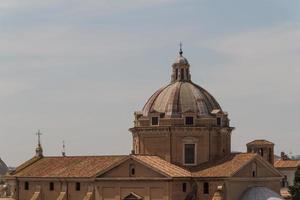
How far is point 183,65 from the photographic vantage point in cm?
6650

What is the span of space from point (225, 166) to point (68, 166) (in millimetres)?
14520

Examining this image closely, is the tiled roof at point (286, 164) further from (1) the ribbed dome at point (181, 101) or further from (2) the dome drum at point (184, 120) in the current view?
(2) the dome drum at point (184, 120)

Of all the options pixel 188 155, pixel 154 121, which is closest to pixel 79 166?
pixel 154 121

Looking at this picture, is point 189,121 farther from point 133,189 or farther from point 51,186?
point 51,186

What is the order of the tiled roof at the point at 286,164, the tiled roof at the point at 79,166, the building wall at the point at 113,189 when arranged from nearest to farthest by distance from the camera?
the building wall at the point at 113,189
the tiled roof at the point at 79,166
the tiled roof at the point at 286,164

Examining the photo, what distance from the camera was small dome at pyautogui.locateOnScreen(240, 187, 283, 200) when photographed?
57.6m

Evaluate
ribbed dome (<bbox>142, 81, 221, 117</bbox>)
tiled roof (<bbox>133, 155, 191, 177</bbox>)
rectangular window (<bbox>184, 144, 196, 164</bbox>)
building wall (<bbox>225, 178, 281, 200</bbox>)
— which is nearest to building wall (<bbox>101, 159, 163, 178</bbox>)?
tiled roof (<bbox>133, 155, 191, 177</bbox>)

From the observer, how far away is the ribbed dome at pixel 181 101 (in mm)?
63156

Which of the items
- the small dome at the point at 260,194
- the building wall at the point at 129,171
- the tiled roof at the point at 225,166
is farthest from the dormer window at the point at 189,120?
the small dome at the point at 260,194

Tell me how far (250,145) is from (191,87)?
11584 mm

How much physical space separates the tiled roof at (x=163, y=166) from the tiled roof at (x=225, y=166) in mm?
1048

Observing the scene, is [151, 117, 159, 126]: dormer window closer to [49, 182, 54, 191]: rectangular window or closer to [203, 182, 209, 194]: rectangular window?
[203, 182, 209, 194]: rectangular window

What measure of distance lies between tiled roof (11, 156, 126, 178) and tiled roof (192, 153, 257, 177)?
21.7 feet

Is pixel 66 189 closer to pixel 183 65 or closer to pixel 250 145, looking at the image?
pixel 183 65
